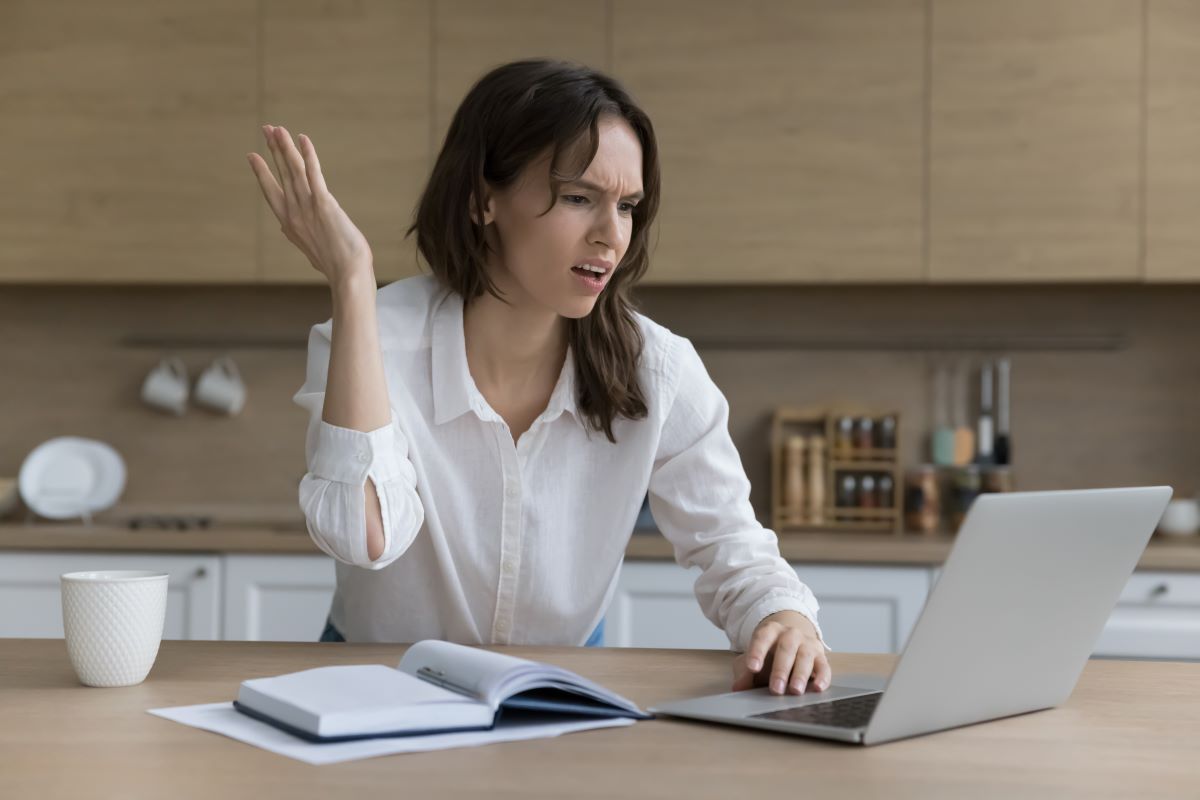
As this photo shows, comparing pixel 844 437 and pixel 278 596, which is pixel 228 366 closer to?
pixel 278 596

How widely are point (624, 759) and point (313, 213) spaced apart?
0.71m

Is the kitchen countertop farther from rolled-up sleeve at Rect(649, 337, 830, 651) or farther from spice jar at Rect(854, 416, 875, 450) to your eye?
rolled-up sleeve at Rect(649, 337, 830, 651)

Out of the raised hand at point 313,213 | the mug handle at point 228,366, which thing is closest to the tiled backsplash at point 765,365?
the mug handle at point 228,366

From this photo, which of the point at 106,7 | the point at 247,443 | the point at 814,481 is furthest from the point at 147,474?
the point at 814,481

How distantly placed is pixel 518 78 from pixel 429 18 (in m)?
1.66

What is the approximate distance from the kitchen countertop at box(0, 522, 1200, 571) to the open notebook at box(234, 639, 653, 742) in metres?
1.66

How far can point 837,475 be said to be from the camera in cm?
324

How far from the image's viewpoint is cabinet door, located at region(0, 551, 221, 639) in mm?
2854

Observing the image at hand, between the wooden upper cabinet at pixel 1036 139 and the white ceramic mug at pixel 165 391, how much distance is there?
198cm

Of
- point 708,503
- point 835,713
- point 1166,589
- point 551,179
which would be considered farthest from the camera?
point 1166,589

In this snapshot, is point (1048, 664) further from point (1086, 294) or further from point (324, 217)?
point (1086, 294)

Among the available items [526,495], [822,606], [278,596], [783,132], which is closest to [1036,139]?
[783,132]

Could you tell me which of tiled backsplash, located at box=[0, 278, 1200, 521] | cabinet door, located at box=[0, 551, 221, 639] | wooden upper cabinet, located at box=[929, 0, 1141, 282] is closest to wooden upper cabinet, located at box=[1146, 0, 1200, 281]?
wooden upper cabinet, located at box=[929, 0, 1141, 282]

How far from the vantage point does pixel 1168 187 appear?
295 centimetres
